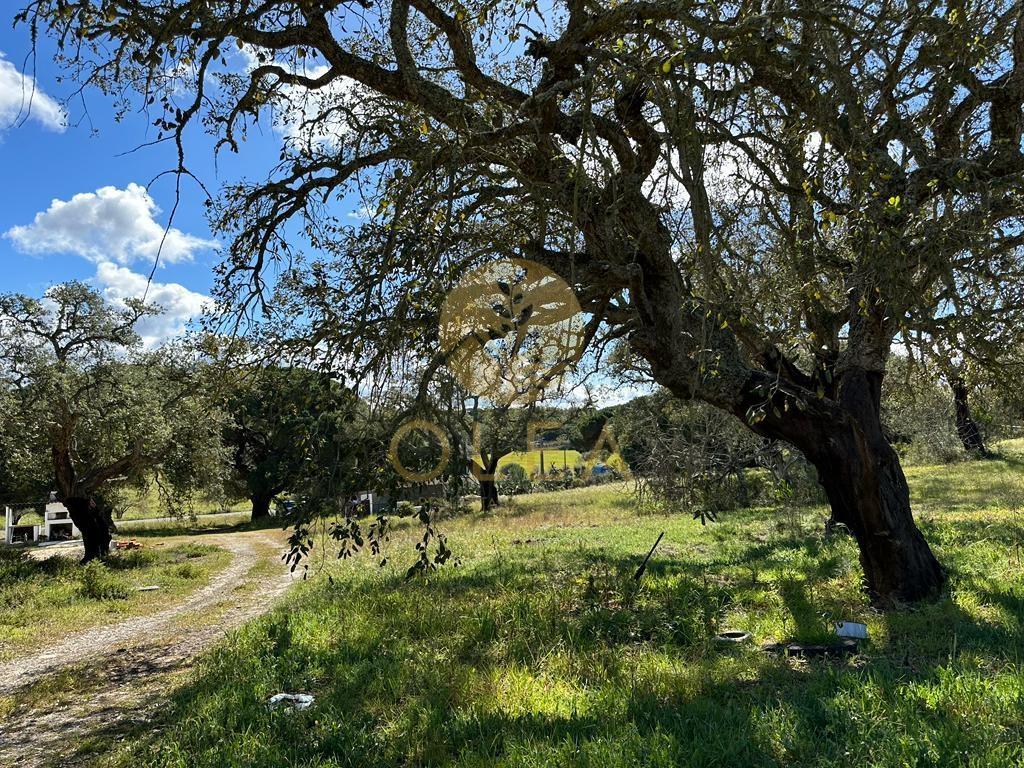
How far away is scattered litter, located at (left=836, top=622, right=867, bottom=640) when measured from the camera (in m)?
5.90

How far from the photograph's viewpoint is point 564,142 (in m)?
6.19

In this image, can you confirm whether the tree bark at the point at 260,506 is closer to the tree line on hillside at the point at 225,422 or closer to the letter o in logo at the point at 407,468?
the tree line on hillside at the point at 225,422

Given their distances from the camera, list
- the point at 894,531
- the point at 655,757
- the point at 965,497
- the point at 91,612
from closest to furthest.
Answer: the point at 655,757 → the point at 894,531 → the point at 91,612 → the point at 965,497

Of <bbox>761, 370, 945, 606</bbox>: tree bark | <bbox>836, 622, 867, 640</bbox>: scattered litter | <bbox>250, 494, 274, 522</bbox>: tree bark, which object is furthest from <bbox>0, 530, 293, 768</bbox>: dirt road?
<bbox>250, 494, 274, 522</bbox>: tree bark

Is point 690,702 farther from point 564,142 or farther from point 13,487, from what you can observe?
point 13,487

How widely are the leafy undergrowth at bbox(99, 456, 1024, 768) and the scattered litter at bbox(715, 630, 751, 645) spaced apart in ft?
0.46

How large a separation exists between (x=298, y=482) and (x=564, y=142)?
4071 millimetres

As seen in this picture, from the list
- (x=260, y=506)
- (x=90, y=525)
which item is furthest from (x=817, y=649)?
(x=260, y=506)

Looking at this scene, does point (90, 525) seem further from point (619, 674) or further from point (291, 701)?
point (619, 674)

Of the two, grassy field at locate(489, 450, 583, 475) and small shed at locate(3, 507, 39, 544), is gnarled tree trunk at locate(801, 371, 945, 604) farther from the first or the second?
grassy field at locate(489, 450, 583, 475)

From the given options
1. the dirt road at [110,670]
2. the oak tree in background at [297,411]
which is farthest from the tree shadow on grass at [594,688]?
the oak tree in background at [297,411]

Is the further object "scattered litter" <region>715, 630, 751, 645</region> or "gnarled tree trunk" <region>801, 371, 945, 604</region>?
"gnarled tree trunk" <region>801, 371, 945, 604</region>

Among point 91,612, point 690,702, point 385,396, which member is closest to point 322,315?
point 385,396

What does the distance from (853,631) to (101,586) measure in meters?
13.5
